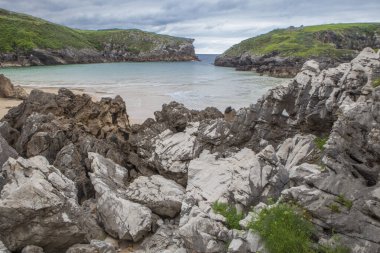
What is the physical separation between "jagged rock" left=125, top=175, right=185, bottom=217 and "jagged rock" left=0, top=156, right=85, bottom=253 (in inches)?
115

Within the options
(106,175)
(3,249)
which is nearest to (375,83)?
(106,175)

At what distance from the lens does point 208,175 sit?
17766mm

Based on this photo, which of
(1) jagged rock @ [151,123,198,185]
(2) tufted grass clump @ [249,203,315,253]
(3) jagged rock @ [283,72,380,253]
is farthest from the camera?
(1) jagged rock @ [151,123,198,185]

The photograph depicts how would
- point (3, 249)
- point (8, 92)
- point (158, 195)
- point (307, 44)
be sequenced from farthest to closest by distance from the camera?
point (307, 44)
point (8, 92)
point (158, 195)
point (3, 249)

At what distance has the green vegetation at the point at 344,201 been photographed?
36.8 feet

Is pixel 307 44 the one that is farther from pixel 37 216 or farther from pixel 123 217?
pixel 37 216

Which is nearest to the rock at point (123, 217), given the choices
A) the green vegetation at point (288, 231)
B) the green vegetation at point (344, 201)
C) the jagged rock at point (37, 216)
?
the jagged rock at point (37, 216)

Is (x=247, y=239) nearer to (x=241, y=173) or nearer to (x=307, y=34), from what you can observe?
(x=241, y=173)

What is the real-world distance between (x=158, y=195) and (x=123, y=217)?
6.55 ft

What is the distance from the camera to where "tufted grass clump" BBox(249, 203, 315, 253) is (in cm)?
1134

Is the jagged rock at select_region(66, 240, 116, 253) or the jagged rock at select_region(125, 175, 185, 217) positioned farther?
the jagged rock at select_region(125, 175, 185, 217)

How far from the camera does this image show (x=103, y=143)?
74.9 ft

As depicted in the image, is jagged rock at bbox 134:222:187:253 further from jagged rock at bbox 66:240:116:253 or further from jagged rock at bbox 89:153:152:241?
jagged rock at bbox 66:240:116:253

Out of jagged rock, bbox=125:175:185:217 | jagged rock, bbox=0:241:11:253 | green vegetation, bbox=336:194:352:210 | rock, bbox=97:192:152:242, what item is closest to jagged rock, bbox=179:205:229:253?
rock, bbox=97:192:152:242
